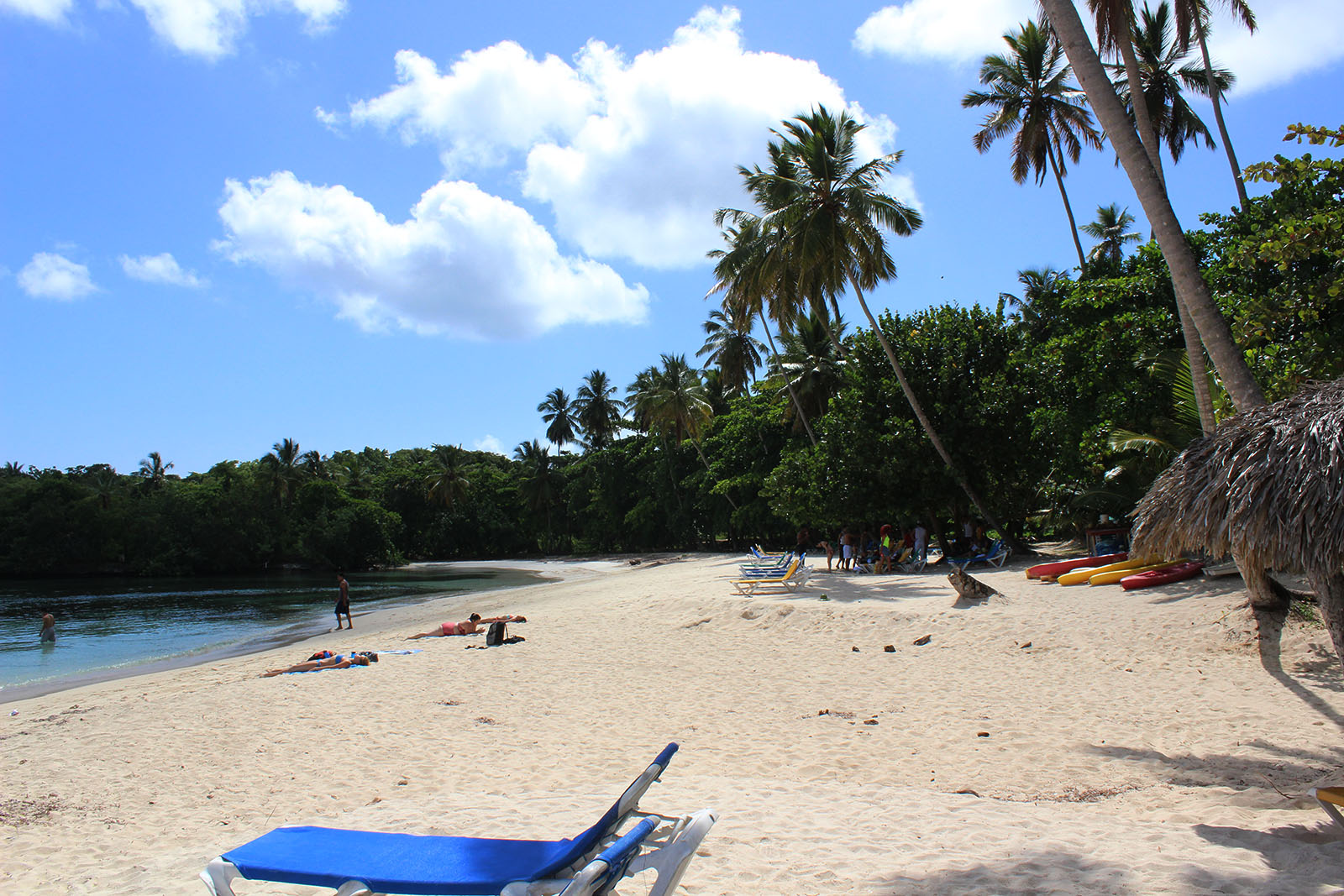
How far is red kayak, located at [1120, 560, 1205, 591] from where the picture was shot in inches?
456

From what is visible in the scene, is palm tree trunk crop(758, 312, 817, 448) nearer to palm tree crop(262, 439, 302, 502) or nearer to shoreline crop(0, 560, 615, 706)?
shoreline crop(0, 560, 615, 706)

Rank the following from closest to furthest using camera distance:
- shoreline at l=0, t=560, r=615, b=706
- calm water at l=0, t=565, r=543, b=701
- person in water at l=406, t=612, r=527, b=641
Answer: shoreline at l=0, t=560, r=615, b=706
person in water at l=406, t=612, r=527, b=641
calm water at l=0, t=565, r=543, b=701

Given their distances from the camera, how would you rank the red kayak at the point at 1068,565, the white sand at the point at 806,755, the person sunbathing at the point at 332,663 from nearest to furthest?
Answer: the white sand at the point at 806,755, the person sunbathing at the point at 332,663, the red kayak at the point at 1068,565

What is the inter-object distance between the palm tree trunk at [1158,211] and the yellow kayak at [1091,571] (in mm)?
7111

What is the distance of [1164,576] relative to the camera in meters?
11.7

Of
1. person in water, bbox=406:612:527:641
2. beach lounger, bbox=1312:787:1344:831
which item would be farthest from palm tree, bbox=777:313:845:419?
beach lounger, bbox=1312:787:1344:831

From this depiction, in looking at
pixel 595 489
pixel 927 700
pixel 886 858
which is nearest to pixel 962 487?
pixel 927 700

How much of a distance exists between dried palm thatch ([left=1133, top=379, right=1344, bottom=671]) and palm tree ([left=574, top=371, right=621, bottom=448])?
180 ft

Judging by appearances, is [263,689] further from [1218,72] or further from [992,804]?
[1218,72]

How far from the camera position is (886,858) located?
3.59 meters

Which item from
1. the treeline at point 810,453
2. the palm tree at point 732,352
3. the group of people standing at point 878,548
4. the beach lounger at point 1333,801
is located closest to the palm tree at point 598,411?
the treeline at point 810,453

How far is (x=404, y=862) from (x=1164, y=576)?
12414mm

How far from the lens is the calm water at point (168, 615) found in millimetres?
16812

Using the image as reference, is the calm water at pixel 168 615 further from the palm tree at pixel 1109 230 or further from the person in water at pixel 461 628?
the palm tree at pixel 1109 230
